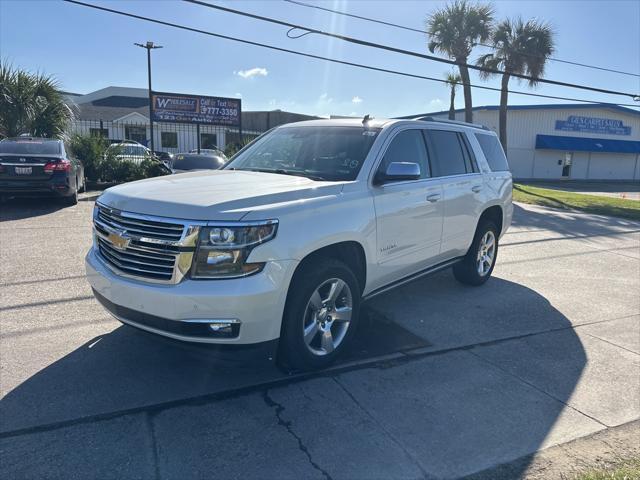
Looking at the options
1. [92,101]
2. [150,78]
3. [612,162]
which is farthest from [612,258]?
[92,101]

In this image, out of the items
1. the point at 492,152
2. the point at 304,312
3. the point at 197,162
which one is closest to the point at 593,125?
the point at 197,162

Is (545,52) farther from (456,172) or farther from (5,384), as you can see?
(5,384)

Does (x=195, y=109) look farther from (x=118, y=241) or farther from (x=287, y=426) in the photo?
(x=287, y=426)

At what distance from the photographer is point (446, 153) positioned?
18.2 ft

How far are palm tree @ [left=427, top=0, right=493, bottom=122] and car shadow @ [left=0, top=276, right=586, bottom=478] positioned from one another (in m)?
25.2

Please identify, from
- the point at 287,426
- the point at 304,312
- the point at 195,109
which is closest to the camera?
the point at 287,426

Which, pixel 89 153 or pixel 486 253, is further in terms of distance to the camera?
pixel 89 153

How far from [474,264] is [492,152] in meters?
1.56

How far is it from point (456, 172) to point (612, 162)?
53.1 meters

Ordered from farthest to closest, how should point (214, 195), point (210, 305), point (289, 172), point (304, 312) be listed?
point (289, 172), point (304, 312), point (214, 195), point (210, 305)

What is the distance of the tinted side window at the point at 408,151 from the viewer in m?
4.59

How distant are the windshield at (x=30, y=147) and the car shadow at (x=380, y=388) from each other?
844 centimetres

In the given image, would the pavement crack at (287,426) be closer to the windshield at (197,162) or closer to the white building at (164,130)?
the windshield at (197,162)

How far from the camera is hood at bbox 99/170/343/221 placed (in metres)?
3.21
